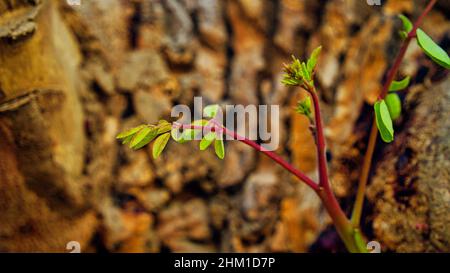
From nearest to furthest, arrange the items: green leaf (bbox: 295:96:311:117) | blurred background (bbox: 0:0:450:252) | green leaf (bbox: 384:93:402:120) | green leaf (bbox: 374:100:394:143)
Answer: green leaf (bbox: 374:100:394:143), green leaf (bbox: 295:96:311:117), green leaf (bbox: 384:93:402:120), blurred background (bbox: 0:0:450:252)

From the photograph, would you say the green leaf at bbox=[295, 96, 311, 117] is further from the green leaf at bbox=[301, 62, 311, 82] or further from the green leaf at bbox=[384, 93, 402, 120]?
the green leaf at bbox=[384, 93, 402, 120]

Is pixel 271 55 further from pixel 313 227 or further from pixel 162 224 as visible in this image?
pixel 162 224

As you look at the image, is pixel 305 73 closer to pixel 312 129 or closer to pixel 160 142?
pixel 312 129

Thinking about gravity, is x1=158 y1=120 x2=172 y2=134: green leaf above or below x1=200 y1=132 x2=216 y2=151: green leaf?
above

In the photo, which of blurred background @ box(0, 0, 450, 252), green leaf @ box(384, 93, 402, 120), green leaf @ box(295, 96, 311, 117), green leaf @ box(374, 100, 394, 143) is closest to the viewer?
green leaf @ box(374, 100, 394, 143)

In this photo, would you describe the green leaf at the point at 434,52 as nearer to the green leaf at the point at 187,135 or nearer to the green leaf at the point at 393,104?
the green leaf at the point at 393,104

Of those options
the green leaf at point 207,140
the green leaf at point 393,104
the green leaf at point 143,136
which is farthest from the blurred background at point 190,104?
the green leaf at point 207,140

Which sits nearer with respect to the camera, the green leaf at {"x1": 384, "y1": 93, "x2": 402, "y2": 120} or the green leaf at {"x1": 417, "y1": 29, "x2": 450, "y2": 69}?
the green leaf at {"x1": 417, "y1": 29, "x2": 450, "y2": 69}

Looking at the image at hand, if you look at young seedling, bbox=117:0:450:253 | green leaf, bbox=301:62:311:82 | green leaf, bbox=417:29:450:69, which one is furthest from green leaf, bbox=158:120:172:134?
green leaf, bbox=417:29:450:69
